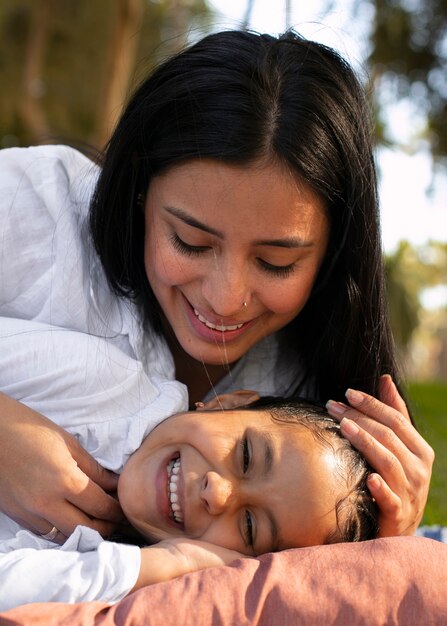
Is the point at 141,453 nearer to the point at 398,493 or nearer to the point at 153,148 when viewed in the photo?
the point at 398,493

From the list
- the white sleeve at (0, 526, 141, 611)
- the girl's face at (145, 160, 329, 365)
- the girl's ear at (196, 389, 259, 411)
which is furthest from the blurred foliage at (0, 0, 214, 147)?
the white sleeve at (0, 526, 141, 611)

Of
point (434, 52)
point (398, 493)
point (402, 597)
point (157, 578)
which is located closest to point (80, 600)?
point (157, 578)

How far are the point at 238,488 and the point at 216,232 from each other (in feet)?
2.43

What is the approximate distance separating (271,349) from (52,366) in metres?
1.07

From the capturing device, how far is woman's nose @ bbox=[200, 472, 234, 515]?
210 centimetres

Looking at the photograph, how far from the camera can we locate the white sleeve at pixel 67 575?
5.86ft

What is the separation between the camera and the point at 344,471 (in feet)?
7.56

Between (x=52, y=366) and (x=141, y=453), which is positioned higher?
(x=52, y=366)

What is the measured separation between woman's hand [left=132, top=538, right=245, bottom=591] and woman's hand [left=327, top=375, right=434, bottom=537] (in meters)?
0.48

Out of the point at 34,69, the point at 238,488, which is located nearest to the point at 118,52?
the point at 34,69

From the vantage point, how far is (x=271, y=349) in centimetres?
327

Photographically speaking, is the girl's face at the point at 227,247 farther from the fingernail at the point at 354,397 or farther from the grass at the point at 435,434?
the grass at the point at 435,434

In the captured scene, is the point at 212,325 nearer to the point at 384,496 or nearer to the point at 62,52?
the point at 384,496

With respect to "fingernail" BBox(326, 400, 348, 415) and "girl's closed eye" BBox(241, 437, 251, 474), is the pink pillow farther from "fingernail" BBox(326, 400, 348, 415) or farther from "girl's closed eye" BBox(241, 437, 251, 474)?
"fingernail" BBox(326, 400, 348, 415)
